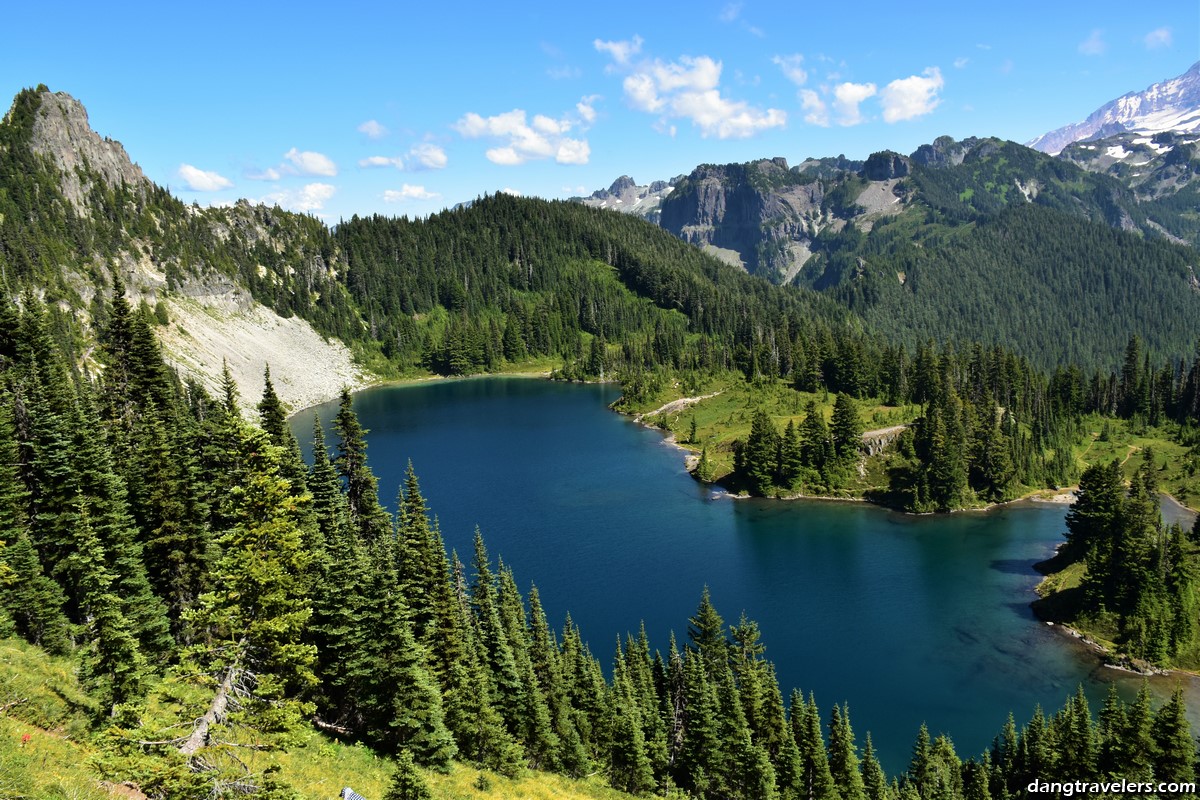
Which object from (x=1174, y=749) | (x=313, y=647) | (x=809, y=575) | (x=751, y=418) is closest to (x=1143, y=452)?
(x=751, y=418)

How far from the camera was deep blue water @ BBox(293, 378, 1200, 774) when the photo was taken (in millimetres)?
80375

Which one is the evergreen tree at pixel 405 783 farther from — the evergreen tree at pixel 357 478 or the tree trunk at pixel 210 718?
the evergreen tree at pixel 357 478

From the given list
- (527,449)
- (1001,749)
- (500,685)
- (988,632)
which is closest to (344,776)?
(500,685)

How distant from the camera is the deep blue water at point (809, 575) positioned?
264ft

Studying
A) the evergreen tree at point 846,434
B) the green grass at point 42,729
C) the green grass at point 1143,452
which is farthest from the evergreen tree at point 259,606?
the green grass at point 1143,452

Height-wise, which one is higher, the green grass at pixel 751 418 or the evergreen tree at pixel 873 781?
the green grass at pixel 751 418

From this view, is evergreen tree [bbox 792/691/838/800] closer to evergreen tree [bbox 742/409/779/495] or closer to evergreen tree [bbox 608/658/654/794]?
evergreen tree [bbox 608/658/654/794]

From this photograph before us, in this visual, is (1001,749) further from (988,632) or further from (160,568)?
(160,568)

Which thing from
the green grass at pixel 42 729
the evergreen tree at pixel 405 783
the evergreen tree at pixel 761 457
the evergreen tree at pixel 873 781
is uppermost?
the green grass at pixel 42 729

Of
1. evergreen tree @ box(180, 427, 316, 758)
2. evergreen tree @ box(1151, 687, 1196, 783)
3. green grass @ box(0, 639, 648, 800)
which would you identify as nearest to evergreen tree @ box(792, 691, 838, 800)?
green grass @ box(0, 639, 648, 800)

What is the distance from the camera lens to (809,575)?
108 metres

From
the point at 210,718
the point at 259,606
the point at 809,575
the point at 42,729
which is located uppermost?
the point at 259,606

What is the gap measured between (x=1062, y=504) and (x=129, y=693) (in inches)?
5965

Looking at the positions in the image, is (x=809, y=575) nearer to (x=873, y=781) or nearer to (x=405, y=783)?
(x=873, y=781)
